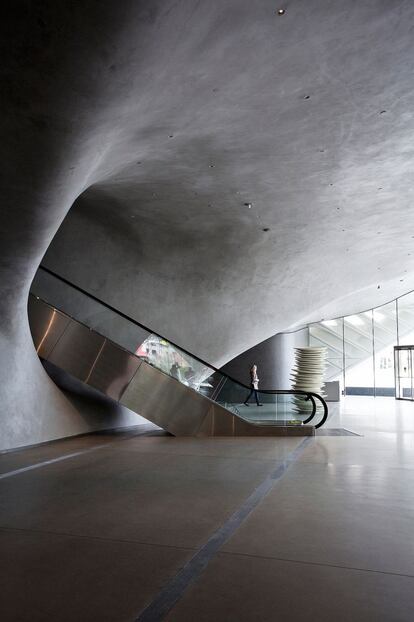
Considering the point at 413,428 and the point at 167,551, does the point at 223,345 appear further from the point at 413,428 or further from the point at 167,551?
the point at 167,551

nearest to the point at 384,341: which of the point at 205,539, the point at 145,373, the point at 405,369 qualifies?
the point at 405,369

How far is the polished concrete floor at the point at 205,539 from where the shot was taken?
9.39 ft

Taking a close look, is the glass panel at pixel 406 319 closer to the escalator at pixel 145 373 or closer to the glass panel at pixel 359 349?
the glass panel at pixel 359 349

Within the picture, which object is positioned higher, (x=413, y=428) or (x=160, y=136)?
(x=160, y=136)

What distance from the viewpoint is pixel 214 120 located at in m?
7.50

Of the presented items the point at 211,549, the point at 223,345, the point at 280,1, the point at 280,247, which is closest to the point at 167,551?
the point at 211,549

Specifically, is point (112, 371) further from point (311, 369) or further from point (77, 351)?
point (311, 369)

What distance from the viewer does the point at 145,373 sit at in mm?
10820

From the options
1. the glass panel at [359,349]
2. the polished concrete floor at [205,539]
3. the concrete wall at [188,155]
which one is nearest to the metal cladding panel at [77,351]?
the concrete wall at [188,155]

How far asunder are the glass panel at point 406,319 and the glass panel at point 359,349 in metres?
3.64

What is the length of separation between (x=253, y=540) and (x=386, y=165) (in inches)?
305

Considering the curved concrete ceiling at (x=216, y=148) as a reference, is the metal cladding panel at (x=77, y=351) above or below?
below

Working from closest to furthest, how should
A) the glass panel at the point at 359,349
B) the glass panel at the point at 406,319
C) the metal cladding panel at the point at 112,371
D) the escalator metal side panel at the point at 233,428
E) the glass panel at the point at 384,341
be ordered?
1. the metal cladding panel at the point at 112,371
2. the escalator metal side panel at the point at 233,428
3. the glass panel at the point at 406,319
4. the glass panel at the point at 384,341
5. the glass panel at the point at 359,349

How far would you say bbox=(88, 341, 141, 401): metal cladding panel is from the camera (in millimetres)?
10492
